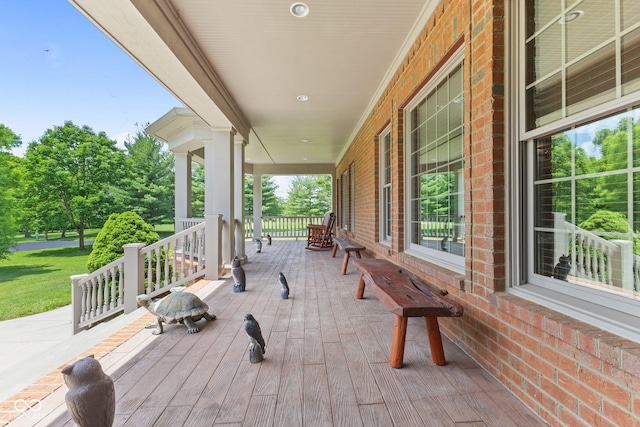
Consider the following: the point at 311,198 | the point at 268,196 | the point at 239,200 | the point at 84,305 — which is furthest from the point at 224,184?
the point at 311,198

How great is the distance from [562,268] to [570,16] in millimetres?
1245

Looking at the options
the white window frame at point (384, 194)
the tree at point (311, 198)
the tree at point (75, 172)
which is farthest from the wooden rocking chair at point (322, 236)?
the tree at point (311, 198)

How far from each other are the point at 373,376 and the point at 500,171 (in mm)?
1463

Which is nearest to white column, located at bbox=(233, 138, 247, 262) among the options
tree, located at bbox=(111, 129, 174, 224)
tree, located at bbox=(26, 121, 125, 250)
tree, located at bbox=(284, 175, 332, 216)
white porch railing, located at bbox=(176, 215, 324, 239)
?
white porch railing, located at bbox=(176, 215, 324, 239)

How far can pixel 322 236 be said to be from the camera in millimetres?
8984

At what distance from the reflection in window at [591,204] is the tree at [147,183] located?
2174 cm

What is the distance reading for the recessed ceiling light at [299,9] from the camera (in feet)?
8.70

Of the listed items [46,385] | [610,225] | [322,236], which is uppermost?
[610,225]

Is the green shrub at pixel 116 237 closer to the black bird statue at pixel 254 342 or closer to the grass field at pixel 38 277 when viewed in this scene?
the grass field at pixel 38 277

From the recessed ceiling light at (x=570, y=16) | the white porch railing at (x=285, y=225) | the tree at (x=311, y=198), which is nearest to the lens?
the recessed ceiling light at (x=570, y=16)

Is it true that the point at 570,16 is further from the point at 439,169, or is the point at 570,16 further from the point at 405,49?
the point at 405,49

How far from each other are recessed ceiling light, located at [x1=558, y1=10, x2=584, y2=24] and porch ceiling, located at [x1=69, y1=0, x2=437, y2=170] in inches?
54.8

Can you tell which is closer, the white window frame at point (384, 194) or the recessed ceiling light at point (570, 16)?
the recessed ceiling light at point (570, 16)

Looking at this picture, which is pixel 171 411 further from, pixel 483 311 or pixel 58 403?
pixel 483 311
